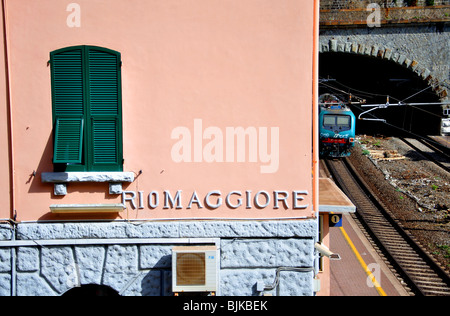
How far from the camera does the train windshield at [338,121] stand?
73.0 feet

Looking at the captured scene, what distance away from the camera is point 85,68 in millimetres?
5230

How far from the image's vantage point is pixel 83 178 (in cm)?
516

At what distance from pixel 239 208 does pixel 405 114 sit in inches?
1055

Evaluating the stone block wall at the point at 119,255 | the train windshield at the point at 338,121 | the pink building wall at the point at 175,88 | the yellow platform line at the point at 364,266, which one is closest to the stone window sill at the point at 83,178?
the pink building wall at the point at 175,88

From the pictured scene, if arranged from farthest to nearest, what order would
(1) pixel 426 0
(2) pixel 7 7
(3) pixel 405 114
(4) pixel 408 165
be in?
(3) pixel 405 114 → (1) pixel 426 0 → (4) pixel 408 165 → (2) pixel 7 7

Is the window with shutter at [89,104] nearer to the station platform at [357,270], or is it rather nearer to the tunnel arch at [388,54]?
the station platform at [357,270]

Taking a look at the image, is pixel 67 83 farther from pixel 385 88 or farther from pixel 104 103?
pixel 385 88

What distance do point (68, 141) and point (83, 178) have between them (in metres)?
0.49

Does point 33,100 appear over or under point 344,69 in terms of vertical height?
under

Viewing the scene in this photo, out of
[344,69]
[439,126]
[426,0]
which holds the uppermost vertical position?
[426,0]

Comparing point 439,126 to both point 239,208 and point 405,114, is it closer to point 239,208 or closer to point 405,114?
point 405,114

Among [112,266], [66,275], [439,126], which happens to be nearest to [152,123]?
[112,266]

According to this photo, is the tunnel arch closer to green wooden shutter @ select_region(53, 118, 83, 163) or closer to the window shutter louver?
the window shutter louver

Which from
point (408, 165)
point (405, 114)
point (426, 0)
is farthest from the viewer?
point (405, 114)
